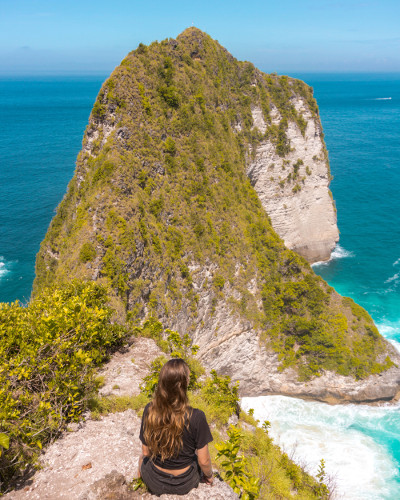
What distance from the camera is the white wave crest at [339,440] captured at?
2895cm

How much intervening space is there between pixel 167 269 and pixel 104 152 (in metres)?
11.0

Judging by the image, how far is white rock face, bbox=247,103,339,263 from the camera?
178 feet

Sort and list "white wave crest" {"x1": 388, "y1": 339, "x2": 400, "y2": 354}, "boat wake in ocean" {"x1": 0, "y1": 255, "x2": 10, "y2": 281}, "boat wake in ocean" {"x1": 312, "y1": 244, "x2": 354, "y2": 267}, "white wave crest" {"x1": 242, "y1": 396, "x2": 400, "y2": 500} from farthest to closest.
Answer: "boat wake in ocean" {"x1": 312, "y1": 244, "x2": 354, "y2": 267} → "boat wake in ocean" {"x1": 0, "y1": 255, "x2": 10, "y2": 281} → "white wave crest" {"x1": 388, "y1": 339, "x2": 400, "y2": 354} → "white wave crest" {"x1": 242, "y1": 396, "x2": 400, "y2": 500}

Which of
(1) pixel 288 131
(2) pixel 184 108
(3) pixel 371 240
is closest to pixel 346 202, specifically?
(3) pixel 371 240

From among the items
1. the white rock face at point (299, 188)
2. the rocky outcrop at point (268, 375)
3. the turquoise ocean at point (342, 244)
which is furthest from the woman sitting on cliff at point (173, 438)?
the white rock face at point (299, 188)

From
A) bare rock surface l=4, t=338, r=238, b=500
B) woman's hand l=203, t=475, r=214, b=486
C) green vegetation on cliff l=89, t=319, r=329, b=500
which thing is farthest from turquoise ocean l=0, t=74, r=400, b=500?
woman's hand l=203, t=475, r=214, b=486

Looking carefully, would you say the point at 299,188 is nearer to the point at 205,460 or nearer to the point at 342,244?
the point at 342,244

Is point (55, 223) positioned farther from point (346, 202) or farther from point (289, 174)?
point (346, 202)

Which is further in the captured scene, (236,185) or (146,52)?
(236,185)

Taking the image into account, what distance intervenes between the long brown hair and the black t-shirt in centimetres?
14

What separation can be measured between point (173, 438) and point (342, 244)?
217 feet

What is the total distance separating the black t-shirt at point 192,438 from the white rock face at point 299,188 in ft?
158

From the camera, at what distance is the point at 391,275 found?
56.9 m

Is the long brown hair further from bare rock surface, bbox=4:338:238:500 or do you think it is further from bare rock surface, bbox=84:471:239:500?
bare rock surface, bbox=4:338:238:500
